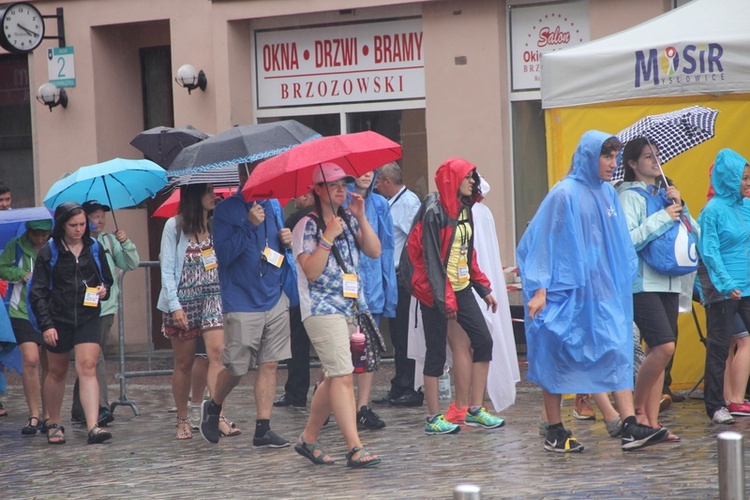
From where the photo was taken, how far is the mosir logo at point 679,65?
29.7 ft

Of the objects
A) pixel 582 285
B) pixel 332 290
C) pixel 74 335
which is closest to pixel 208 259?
pixel 74 335

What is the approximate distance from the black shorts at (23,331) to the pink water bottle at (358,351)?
3543mm

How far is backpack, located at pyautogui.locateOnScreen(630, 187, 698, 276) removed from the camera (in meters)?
8.17

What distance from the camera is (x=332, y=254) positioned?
7621mm

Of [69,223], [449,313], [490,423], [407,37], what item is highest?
[407,37]

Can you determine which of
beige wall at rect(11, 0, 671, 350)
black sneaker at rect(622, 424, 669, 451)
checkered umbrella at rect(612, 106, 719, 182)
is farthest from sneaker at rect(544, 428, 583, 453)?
beige wall at rect(11, 0, 671, 350)

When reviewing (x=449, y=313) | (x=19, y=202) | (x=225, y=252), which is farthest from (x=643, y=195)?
(x=19, y=202)

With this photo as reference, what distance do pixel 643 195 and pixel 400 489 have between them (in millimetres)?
2804

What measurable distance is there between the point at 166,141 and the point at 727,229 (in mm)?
4164

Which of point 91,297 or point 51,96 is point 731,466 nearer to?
point 91,297

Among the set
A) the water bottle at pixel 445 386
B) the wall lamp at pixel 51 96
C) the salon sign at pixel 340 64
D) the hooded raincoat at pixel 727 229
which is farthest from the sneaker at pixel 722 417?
the wall lamp at pixel 51 96

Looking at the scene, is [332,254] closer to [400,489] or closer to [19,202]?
[400,489]

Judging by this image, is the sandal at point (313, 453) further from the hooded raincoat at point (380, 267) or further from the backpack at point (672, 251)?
the backpack at point (672, 251)

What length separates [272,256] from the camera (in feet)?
27.5
